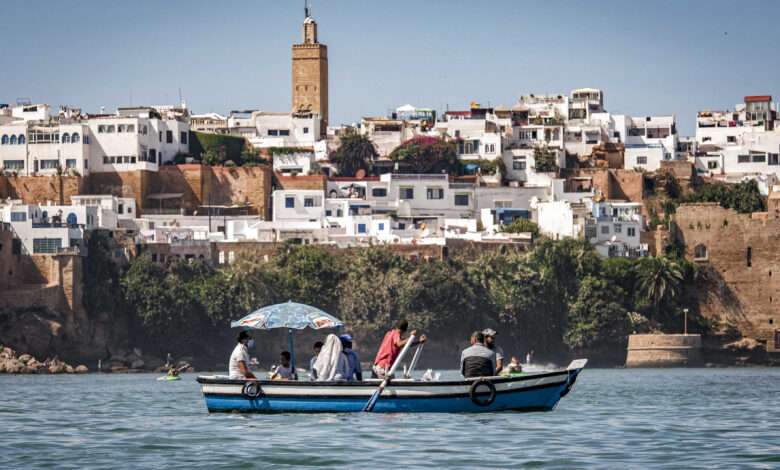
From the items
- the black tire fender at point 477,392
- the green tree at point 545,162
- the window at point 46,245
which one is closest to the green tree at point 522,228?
the green tree at point 545,162

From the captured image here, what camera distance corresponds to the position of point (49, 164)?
102m

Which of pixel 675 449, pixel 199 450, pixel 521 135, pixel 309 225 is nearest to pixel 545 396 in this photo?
pixel 675 449

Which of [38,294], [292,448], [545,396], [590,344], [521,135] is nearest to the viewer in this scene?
[292,448]

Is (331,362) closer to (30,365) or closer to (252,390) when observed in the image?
(252,390)

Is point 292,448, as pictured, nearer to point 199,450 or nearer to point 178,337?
point 199,450

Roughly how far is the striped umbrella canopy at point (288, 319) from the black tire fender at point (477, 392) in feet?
13.0

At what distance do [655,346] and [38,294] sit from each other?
87.3ft

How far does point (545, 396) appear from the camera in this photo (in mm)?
A: 37094

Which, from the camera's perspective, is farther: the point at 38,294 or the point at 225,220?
the point at 225,220

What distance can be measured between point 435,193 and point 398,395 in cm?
6870

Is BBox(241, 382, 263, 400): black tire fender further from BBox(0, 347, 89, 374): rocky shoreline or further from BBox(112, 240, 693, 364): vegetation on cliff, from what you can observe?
BBox(112, 240, 693, 364): vegetation on cliff

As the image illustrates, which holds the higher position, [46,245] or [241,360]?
[46,245]

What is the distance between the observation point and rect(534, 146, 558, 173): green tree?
10844 cm

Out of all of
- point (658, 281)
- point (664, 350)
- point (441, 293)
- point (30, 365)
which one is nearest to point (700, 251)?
Answer: point (658, 281)
